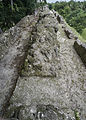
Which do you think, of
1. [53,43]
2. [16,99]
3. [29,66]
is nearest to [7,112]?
[16,99]

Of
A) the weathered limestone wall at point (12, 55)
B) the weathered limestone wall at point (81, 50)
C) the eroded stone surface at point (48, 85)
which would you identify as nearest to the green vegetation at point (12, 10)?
the weathered limestone wall at point (12, 55)

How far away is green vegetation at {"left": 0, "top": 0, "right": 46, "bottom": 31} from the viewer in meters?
14.7

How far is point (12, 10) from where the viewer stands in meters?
15.1

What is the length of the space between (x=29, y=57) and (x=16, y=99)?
118 inches

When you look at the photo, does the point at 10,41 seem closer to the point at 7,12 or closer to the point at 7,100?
the point at 7,12

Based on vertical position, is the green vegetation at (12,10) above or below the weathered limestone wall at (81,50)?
above

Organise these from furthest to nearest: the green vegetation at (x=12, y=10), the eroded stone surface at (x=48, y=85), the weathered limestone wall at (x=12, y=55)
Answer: the green vegetation at (x=12, y=10) < the weathered limestone wall at (x=12, y=55) < the eroded stone surface at (x=48, y=85)

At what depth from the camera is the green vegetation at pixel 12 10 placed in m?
14.7

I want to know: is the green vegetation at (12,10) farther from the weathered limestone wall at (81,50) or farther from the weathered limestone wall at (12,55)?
the weathered limestone wall at (81,50)

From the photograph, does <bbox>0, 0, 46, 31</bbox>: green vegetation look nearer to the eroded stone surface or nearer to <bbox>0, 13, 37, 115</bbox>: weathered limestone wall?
<bbox>0, 13, 37, 115</bbox>: weathered limestone wall

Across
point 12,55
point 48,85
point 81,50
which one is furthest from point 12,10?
point 48,85

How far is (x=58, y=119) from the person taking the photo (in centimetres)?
512

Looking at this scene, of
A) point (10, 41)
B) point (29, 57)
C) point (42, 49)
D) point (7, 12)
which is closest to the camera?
point (29, 57)

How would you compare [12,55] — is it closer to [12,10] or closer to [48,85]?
[48,85]
